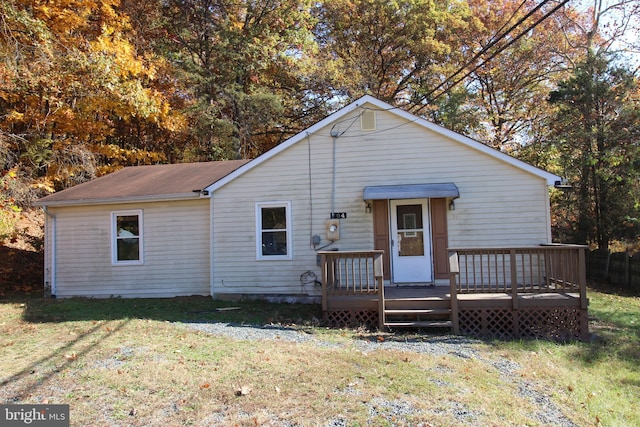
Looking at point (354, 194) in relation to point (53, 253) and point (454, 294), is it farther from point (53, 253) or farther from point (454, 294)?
point (53, 253)

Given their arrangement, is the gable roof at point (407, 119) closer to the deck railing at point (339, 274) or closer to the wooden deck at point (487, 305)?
the wooden deck at point (487, 305)

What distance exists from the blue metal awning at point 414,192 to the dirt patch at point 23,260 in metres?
10.6

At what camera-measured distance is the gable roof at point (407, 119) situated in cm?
927

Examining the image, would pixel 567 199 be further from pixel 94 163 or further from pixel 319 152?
pixel 94 163

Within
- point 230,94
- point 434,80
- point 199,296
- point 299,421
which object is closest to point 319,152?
point 199,296

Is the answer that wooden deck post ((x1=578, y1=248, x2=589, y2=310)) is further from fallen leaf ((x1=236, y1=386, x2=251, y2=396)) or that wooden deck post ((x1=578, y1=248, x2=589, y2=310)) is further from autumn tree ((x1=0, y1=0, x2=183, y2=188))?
autumn tree ((x1=0, y1=0, x2=183, y2=188))

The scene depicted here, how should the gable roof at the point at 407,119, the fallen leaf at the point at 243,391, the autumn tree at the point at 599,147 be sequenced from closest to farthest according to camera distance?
the fallen leaf at the point at 243,391
the gable roof at the point at 407,119
the autumn tree at the point at 599,147

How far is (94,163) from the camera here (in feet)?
53.3

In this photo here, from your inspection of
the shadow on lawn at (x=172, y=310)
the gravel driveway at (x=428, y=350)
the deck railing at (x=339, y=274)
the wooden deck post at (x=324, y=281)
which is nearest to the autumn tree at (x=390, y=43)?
the shadow on lawn at (x=172, y=310)

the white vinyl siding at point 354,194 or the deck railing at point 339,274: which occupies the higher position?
the white vinyl siding at point 354,194

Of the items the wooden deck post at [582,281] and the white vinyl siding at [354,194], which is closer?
the wooden deck post at [582,281]

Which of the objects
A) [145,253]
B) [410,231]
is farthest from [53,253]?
[410,231]

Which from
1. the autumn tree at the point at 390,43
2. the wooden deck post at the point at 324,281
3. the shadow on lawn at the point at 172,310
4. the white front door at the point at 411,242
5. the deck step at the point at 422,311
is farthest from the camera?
the autumn tree at the point at 390,43

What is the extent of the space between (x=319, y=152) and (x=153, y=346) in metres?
5.68
